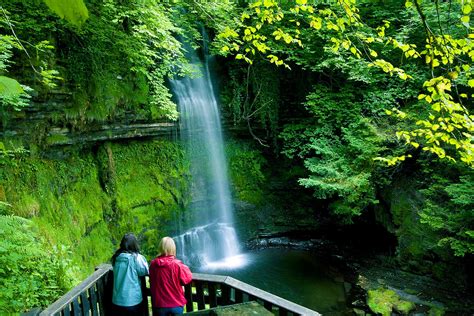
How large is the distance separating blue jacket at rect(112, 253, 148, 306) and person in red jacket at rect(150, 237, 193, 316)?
8.7 inches

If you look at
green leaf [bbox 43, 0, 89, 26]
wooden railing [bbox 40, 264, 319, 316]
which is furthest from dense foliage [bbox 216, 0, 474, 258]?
green leaf [bbox 43, 0, 89, 26]

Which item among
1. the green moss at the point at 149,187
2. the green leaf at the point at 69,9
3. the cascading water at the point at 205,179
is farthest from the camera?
the cascading water at the point at 205,179

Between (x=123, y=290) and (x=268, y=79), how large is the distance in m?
10.9

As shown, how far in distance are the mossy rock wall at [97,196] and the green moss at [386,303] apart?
6.23 m

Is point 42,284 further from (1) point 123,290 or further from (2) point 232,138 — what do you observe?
(2) point 232,138

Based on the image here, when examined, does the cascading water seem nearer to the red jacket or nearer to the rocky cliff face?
the rocky cliff face

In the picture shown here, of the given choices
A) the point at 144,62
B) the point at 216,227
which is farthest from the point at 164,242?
the point at 216,227

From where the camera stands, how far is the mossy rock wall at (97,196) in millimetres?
6625

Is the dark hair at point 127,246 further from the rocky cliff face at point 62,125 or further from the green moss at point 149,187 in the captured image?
the green moss at point 149,187

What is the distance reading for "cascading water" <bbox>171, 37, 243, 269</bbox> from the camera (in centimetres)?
1124

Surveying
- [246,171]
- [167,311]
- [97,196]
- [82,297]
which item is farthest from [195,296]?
[246,171]

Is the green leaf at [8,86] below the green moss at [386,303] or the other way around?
the other way around

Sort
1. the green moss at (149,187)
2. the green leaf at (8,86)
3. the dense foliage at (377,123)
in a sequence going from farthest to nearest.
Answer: the green moss at (149,187)
the dense foliage at (377,123)
the green leaf at (8,86)

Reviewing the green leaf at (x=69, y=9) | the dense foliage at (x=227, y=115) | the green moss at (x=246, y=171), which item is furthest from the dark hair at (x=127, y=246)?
the green moss at (x=246, y=171)
